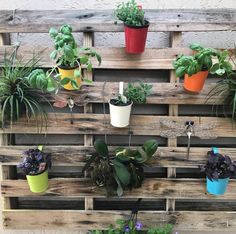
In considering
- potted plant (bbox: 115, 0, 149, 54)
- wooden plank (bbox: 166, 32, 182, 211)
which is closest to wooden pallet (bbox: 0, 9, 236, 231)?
wooden plank (bbox: 166, 32, 182, 211)

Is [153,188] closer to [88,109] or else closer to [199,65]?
[88,109]

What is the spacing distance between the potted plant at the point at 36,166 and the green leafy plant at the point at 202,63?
2.64 feet

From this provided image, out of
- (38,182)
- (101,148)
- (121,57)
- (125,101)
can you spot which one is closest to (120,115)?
(125,101)

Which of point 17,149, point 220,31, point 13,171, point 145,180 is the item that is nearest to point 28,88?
point 17,149

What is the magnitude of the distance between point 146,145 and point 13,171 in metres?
0.79

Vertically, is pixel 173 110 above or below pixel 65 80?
below

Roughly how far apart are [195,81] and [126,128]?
1.42 feet

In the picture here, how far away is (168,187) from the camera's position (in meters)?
1.91

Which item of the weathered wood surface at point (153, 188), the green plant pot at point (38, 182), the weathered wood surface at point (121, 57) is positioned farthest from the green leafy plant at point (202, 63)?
the green plant pot at point (38, 182)

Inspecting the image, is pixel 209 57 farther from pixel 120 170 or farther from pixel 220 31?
pixel 120 170

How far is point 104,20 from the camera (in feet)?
5.92

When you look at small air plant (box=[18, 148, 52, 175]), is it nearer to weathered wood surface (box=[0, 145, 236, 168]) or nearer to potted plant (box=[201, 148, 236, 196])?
weathered wood surface (box=[0, 145, 236, 168])

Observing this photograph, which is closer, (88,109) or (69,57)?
(69,57)

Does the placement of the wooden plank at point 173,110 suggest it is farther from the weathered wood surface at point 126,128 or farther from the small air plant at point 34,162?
the small air plant at point 34,162
